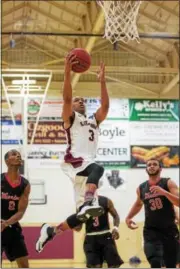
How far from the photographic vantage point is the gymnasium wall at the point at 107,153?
1585 cm

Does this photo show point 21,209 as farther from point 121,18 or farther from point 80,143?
point 121,18

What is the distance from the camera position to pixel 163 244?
22.2 ft

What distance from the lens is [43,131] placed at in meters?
16.4

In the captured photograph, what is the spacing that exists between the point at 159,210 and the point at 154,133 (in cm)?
1001

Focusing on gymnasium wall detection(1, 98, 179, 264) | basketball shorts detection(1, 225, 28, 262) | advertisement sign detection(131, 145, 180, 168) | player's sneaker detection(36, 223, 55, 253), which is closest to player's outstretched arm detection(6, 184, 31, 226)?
basketball shorts detection(1, 225, 28, 262)

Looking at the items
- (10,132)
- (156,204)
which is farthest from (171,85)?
(156,204)

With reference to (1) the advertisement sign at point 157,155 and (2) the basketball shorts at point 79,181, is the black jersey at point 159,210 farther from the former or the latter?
(1) the advertisement sign at point 157,155

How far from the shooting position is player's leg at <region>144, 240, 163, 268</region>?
6.54 metres

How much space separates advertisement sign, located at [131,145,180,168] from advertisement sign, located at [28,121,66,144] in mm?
2302

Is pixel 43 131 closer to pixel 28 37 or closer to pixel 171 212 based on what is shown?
pixel 28 37

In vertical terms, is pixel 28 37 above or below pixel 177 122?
above

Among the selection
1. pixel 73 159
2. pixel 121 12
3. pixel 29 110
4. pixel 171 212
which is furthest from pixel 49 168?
pixel 73 159

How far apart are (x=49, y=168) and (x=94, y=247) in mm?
9035

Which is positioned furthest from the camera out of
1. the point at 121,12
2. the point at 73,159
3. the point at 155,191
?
the point at 121,12
